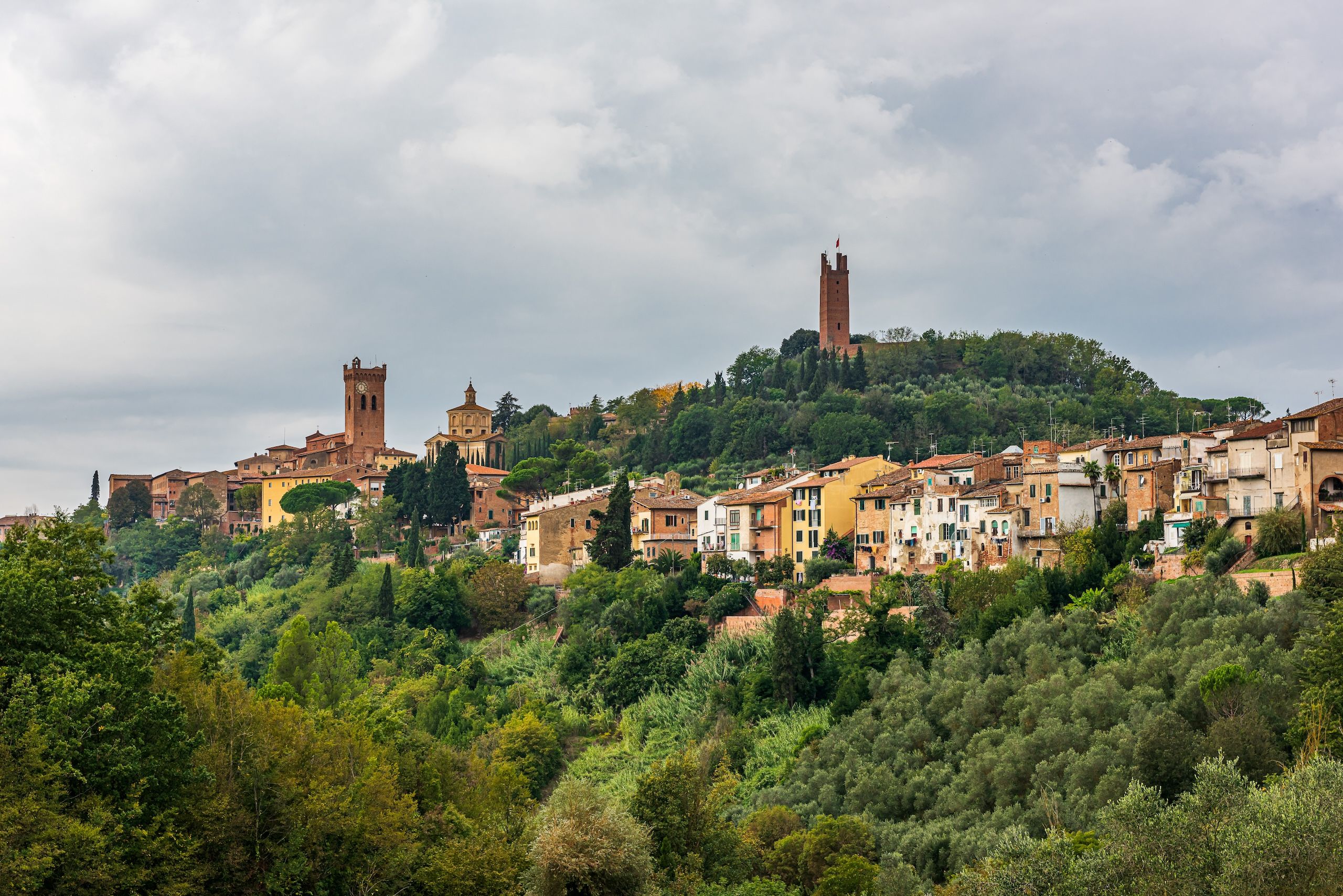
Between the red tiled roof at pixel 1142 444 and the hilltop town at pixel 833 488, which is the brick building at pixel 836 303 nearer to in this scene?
the hilltop town at pixel 833 488

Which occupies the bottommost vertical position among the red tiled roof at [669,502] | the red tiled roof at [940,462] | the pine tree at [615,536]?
the pine tree at [615,536]

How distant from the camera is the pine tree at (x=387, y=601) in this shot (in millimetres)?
61750

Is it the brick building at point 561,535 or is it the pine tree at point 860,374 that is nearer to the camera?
the brick building at point 561,535

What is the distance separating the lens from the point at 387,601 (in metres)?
62.0

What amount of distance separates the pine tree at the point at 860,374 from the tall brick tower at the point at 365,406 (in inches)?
1514

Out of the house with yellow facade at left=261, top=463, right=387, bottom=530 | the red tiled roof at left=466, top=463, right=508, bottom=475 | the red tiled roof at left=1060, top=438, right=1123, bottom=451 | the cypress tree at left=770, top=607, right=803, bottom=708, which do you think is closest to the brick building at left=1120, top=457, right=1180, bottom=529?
the red tiled roof at left=1060, top=438, right=1123, bottom=451

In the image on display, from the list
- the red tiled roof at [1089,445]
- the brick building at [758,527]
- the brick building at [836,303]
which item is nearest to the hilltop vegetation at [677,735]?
the brick building at [758,527]

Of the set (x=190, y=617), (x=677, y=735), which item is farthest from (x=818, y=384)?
(x=677, y=735)

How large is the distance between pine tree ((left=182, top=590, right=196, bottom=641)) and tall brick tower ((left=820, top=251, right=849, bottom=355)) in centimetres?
4994

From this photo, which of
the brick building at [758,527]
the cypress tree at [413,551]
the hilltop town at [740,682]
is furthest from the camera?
the cypress tree at [413,551]

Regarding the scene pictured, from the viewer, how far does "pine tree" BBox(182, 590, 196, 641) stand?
66.9 metres

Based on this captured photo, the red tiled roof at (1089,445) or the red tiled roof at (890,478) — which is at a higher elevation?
the red tiled roof at (1089,445)

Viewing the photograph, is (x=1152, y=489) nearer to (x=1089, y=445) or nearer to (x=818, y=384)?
(x=1089, y=445)

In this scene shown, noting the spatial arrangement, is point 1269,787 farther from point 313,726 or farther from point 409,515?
point 409,515
